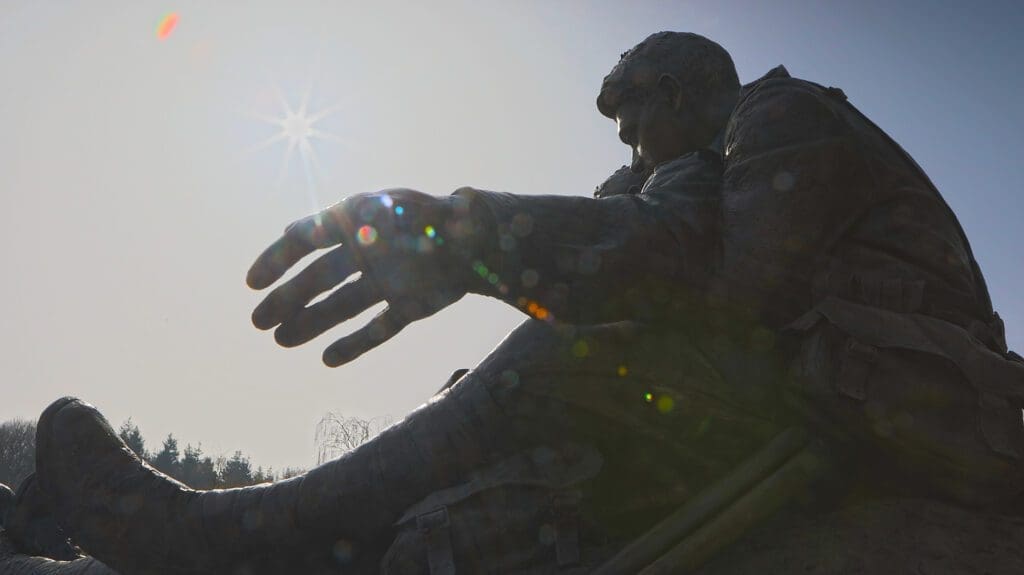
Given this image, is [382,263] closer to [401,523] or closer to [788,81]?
[401,523]

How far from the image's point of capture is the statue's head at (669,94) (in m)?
2.48

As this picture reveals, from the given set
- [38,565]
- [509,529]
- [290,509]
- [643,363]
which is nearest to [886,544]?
[643,363]

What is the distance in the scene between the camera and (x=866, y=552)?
1.73m

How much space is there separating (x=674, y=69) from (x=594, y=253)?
0.84 metres

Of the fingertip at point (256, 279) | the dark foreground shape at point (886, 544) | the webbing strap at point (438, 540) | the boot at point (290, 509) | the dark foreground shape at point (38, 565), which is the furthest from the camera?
the dark foreground shape at point (38, 565)

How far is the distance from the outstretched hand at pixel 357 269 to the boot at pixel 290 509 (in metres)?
0.67

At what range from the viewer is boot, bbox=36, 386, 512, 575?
229 cm

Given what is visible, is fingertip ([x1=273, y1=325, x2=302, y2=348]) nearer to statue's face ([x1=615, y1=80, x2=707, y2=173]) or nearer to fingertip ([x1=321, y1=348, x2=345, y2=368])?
fingertip ([x1=321, y1=348, x2=345, y2=368])

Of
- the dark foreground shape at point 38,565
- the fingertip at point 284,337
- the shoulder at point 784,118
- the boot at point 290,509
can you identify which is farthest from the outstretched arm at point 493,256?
the dark foreground shape at point 38,565

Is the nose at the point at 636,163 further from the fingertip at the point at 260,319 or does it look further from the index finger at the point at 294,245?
the fingertip at the point at 260,319

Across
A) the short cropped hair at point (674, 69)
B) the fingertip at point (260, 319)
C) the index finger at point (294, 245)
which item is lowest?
the fingertip at point (260, 319)

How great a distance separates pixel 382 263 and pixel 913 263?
1315mm

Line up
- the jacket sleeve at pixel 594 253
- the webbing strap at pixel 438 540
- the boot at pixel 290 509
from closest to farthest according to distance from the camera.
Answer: the jacket sleeve at pixel 594 253 < the webbing strap at pixel 438 540 < the boot at pixel 290 509

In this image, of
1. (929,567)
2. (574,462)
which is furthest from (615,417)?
(929,567)
